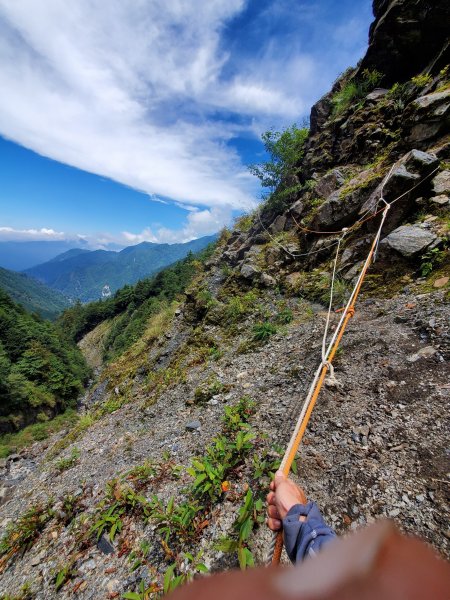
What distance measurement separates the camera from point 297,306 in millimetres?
9023

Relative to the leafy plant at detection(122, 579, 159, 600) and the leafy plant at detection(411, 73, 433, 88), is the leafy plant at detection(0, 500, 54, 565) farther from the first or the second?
the leafy plant at detection(411, 73, 433, 88)

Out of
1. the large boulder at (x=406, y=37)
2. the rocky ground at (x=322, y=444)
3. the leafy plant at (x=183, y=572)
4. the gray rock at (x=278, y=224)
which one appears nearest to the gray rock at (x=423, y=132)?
the large boulder at (x=406, y=37)

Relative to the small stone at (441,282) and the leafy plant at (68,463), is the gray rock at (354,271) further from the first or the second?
the leafy plant at (68,463)

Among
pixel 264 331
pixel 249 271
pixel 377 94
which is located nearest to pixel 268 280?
pixel 249 271

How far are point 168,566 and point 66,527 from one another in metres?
2.67

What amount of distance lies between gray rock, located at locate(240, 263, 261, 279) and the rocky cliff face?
13cm

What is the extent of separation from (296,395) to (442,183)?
7.35 metres

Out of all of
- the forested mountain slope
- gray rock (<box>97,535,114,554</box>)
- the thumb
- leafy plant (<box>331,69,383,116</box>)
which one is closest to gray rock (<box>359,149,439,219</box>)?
leafy plant (<box>331,69,383,116</box>)

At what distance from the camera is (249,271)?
11.7 m

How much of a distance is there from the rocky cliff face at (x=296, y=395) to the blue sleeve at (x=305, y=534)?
156cm

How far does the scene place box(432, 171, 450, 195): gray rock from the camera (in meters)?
7.45

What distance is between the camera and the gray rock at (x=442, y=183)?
7454 mm

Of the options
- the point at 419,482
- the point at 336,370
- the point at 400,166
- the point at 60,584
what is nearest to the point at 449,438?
the point at 419,482

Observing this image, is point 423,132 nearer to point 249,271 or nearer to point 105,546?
point 249,271
